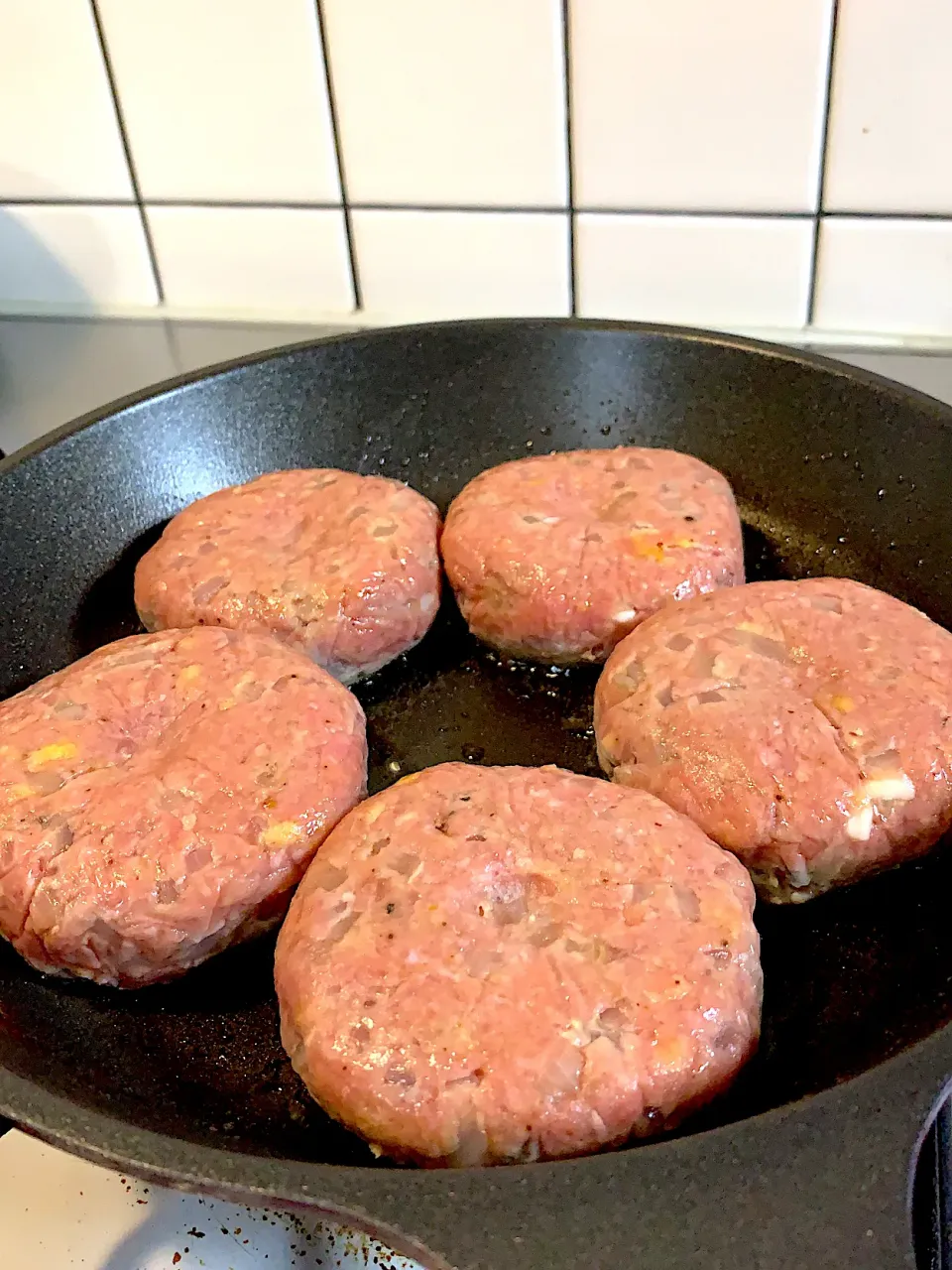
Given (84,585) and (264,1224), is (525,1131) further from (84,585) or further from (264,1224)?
(84,585)

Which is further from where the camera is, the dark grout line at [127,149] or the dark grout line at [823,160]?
the dark grout line at [127,149]

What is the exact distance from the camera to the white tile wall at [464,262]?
1336 mm

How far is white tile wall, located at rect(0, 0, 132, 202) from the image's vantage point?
1.31 metres

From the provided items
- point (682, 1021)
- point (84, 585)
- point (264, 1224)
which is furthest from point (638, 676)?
point (84, 585)

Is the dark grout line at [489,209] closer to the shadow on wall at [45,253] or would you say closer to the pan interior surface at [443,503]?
the shadow on wall at [45,253]

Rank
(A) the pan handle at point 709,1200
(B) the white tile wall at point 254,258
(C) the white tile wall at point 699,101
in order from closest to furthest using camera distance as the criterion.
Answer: (A) the pan handle at point 709,1200
(C) the white tile wall at point 699,101
(B) the white tile wall at point 254,258

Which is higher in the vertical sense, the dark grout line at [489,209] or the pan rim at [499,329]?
the dark grout line at [489,209]

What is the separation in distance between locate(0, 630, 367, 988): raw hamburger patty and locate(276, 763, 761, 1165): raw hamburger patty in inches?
2.3

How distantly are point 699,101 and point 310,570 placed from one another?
0.67 m

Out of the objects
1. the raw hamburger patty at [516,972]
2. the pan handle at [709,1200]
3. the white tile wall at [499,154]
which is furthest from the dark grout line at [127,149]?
the pan handle at [709,1200]

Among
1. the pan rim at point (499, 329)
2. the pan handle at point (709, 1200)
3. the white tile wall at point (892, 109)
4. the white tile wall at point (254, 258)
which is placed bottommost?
the pan handle at point (709, 1200)

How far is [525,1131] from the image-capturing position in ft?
2.15

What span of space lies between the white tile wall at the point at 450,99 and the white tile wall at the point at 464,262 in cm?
3

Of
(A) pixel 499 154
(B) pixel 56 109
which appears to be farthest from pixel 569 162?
(B) pixel 56 109
